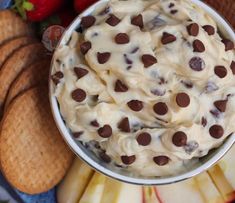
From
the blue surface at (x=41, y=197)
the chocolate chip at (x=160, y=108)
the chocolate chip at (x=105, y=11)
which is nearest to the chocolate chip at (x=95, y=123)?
the chocolate chip at (x=160, y=108)

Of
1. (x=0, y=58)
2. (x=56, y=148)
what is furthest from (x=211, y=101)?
(x=0, y=58)

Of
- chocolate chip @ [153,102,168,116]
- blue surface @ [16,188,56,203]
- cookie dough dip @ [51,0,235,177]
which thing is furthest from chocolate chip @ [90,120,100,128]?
blue surface @ [16,188,56,203]

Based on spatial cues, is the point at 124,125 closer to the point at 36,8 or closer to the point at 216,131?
the point at 216,131

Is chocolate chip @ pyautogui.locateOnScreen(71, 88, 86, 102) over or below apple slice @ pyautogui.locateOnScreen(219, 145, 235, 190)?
over

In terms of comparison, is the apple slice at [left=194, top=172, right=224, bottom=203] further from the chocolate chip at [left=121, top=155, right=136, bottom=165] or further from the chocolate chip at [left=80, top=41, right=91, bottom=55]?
the chocolate chip at [left=80, top=41, right=91, bottom=55]

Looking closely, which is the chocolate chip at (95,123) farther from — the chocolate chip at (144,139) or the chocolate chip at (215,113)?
the chocolate chip at (215,113)

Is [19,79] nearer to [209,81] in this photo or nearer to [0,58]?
[0,58]
